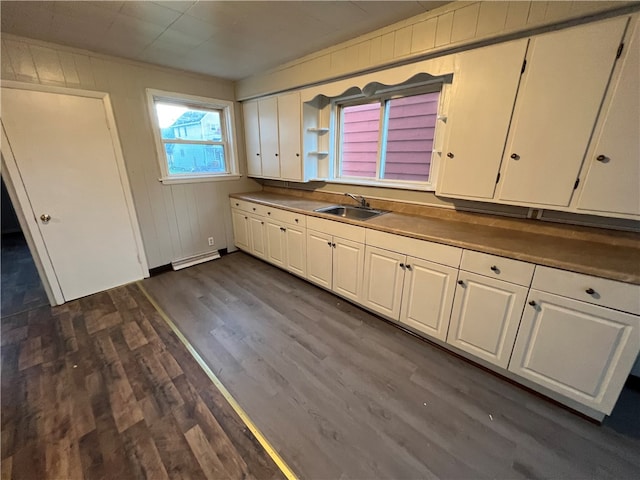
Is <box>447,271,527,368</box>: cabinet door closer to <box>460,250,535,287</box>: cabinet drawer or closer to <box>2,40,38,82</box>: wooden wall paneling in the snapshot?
<box>460,250,535,287</box>: cabinet drawer

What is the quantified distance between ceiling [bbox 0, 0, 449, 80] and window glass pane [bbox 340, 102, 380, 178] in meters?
0.72

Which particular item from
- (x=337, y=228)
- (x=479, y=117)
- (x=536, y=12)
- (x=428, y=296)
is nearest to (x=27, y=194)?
(x=337, y=228)

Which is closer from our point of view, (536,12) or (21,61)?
(536,12)

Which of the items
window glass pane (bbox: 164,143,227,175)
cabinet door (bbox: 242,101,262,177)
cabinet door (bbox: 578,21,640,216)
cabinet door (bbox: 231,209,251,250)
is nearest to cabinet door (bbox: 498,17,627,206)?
cabinet door (bbox: 578,21,640,216)

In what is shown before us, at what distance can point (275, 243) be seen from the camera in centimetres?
319

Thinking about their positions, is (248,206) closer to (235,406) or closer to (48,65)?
(48,65)

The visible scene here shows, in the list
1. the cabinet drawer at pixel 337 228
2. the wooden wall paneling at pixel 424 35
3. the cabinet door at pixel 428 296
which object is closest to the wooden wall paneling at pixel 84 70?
the cabinet drawer at pixel 337 228

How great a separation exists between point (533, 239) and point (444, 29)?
157 centimetres

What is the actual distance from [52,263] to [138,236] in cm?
76

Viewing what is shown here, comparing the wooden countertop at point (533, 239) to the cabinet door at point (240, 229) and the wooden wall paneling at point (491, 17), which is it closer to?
the wooden wall paneling at point (491, 17)

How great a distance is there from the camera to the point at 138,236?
120 inches

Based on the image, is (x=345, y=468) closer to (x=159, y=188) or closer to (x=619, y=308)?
(x=619, y=308)

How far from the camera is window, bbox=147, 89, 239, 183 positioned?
3061 mm

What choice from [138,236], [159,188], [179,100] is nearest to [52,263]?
[138,236]
